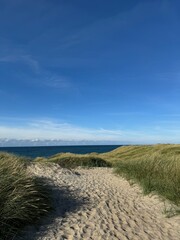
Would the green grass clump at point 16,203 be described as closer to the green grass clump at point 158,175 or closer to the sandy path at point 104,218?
the sandy path at point 104,218

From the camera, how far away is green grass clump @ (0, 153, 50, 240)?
752 cm

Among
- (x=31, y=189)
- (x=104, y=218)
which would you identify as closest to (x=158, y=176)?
(x=104, y=218)

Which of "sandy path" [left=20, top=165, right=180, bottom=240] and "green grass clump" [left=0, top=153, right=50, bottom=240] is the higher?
"green grass clump" [left=0, top=153, right=50, bottom=240]

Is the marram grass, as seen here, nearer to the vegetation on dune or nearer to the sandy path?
the vegetation on dune

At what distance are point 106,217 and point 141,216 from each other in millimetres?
1118

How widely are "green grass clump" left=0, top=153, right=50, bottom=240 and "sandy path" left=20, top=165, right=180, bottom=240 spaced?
1.06 feet

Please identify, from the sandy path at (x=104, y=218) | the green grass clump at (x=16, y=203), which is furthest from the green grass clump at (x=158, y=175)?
the green grass clump at (x=16, y=203)

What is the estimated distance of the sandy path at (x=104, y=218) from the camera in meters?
7.85

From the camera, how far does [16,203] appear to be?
26.5 feet

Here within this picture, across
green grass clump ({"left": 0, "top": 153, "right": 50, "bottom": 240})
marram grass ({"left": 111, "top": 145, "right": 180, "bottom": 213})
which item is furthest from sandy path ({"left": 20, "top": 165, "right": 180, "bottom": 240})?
marram grass ({"left": 111, "top": 145, "right": 180, "bottom": 213})

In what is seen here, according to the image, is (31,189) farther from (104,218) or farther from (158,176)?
(158,176)

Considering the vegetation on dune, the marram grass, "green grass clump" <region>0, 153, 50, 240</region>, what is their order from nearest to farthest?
"green grass clump" <region>0, 153, 50, 240</region>
the vegetation on dune
the marram grass

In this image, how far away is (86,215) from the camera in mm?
9227

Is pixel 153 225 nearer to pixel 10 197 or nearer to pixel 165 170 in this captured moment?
pixel 10 197
